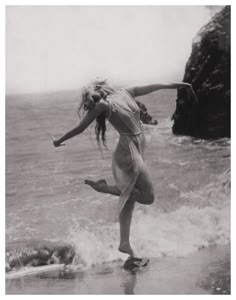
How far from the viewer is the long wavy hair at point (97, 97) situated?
335cm

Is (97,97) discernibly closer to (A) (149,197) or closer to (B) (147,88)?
(B) (147,88)

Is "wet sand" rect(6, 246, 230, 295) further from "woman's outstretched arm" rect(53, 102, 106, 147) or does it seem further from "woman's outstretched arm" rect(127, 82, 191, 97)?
"woman's outstretched arm" rect(127, 82, 191, 97)

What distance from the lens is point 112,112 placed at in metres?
3.34

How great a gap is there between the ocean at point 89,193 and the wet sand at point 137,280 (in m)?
0.07

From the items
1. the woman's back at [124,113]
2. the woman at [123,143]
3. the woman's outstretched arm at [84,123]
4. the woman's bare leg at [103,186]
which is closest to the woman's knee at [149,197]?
the woman at [123,143]

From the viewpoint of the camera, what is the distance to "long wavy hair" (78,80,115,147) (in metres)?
3.35

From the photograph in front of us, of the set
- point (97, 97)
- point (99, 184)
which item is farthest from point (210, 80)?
point (99, 184)

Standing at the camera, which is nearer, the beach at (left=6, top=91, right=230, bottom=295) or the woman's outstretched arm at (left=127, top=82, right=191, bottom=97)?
the beach at (left=6, top=91, right=230, bottom=295)

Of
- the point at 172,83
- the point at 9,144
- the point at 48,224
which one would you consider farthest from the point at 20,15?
the point at 48,224

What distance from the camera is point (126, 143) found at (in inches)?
133

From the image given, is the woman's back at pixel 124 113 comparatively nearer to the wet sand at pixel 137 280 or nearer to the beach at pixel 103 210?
the beach at pixel 103 210

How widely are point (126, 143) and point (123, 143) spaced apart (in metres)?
0.02

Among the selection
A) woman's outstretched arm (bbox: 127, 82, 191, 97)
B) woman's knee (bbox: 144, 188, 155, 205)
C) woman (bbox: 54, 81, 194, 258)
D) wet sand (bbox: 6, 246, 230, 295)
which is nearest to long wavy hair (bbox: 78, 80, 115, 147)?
woman (bbox: 54, 81, 194, 258)

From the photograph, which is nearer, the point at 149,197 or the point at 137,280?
the point at 137,280
